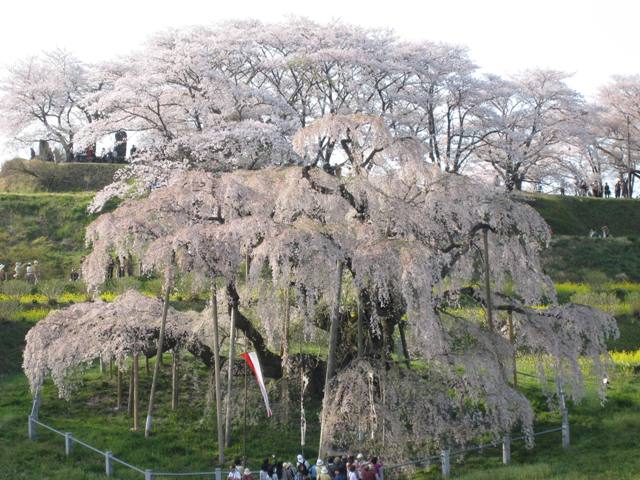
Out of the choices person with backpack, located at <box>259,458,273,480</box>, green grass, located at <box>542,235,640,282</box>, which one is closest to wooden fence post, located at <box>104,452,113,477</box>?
person with backpack, located at <box>259,458,273,480</box>

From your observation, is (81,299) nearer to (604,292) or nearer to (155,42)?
(155,42)

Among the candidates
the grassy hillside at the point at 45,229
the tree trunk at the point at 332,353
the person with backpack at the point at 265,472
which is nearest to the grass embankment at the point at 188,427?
the tree trunk at the point at 332,353

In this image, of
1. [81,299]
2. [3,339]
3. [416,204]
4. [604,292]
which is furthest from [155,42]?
[416,204]

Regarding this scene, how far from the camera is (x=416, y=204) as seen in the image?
21078mm

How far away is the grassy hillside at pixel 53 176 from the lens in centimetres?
5588

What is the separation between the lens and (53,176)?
56.7 meters

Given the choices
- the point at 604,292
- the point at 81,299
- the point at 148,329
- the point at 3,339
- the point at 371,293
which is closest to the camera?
the point at 371,293

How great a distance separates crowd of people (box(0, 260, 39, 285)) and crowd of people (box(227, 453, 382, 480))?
80.4ft

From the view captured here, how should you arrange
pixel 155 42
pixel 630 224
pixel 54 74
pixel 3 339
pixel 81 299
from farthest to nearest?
pixel 54 74 → pixel 630 224 → pixel 155 42 → pixel 81 299 → pixel 3 339

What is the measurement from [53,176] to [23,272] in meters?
15.5

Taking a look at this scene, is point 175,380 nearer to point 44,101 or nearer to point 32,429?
point 32,429

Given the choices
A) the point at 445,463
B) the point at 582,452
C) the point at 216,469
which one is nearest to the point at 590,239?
the point at 582,452

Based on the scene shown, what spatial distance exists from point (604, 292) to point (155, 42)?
25.3 metres

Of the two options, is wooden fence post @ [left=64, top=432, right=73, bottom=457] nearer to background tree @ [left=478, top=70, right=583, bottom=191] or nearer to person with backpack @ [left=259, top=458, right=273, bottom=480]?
person with backpack @ [left=259, top=458, right=273, bottom=480]
